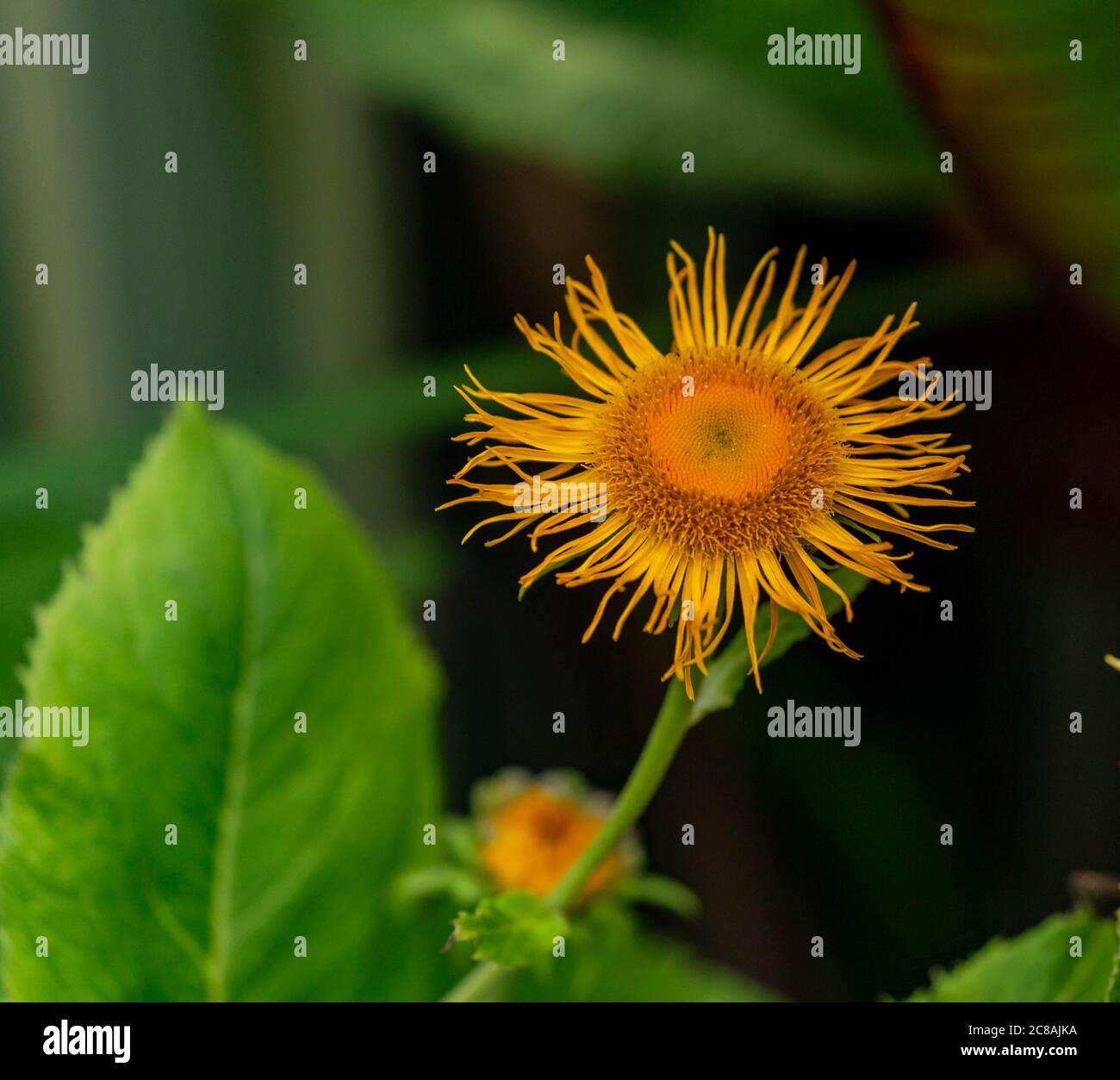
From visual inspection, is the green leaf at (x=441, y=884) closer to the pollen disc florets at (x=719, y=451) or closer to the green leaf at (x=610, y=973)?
the green leaf at (x=610, y=973)

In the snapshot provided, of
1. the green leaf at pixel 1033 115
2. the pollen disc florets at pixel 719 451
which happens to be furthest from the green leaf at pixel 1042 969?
the green leaf at pixel 1033 115


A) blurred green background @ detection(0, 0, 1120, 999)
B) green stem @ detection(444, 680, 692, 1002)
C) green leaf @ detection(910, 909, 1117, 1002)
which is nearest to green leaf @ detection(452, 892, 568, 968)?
green stem @ detection(444, 680, 692, 1002)

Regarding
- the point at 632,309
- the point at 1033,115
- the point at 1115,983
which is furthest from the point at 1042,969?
the point at 632,309

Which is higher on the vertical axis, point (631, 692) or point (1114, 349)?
point (1114, 349)

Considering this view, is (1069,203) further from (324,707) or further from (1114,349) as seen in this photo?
(324,707)

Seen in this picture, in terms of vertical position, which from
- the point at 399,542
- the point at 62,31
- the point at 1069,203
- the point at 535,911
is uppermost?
the point at 62,31

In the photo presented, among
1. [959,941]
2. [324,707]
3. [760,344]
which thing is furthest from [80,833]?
[959,941]
